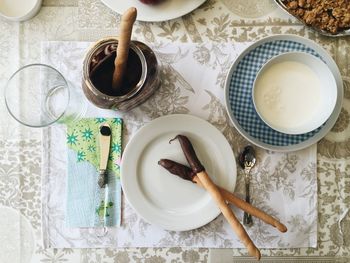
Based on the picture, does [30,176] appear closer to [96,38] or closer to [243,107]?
[96,38]

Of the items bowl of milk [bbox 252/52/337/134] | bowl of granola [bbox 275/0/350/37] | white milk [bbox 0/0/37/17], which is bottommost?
bowl of milk [bbox 252/52/337/134]

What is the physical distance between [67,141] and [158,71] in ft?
0.63

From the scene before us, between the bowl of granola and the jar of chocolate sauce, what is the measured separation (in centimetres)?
25

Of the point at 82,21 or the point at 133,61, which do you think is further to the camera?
the point at 82,21

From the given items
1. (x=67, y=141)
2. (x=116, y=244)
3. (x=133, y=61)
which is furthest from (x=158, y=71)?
(x=116, y=244)

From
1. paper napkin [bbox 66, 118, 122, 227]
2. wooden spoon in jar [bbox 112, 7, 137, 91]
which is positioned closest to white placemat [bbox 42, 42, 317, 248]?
paper napkin [bbox 66, 118, 122, 227]

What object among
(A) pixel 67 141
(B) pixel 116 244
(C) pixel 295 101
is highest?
(C) pixel 295 101

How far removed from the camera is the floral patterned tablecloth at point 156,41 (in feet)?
2.57

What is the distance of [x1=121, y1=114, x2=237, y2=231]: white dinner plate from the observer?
76 cm

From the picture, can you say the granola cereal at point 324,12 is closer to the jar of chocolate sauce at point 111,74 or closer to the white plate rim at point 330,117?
the white plate rim at point 330,117

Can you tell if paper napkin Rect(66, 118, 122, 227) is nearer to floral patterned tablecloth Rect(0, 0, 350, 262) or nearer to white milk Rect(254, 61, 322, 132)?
floral patterned tablecloth Rect(0, 0, 350, 262)

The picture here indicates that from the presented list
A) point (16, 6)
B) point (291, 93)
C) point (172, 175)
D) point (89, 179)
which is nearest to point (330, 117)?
point (291, 93)

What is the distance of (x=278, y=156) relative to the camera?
78 centimetres

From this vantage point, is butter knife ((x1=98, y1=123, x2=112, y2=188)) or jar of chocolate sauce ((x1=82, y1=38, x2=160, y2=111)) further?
butter knife ((x1=98, y1=123, x2=112, y2=188))
